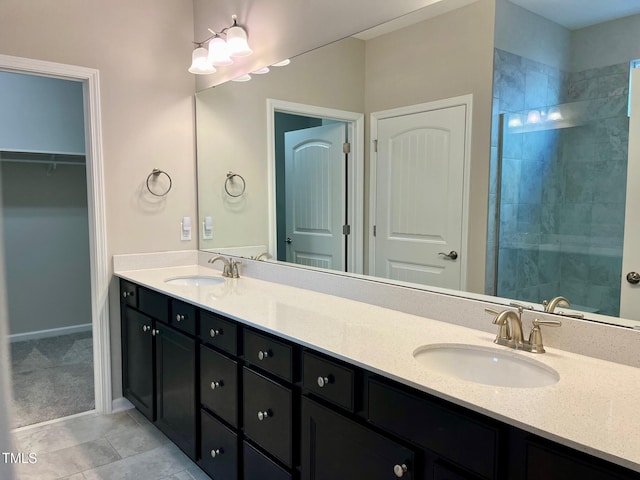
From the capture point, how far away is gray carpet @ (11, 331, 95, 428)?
298cm

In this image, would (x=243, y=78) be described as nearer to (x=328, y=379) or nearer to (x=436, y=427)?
(x=328, y=379)

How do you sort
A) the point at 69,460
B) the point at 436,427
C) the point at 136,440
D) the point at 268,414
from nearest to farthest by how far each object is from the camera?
the point at 436,427
the point at 268,414
the point at 69,460
the point at 136,440

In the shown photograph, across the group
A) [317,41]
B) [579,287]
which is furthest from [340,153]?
[579,287]

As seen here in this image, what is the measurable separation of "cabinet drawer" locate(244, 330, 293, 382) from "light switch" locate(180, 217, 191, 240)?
1.60 meters

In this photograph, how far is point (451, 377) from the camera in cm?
123

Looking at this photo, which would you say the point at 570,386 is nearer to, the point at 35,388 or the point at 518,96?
the point at 518,96

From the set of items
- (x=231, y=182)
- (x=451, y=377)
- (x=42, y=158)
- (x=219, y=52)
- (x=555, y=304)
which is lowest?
(x=451, y=377)

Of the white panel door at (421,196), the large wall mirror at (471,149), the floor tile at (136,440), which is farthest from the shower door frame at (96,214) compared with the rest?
the white panel door at (421,196)

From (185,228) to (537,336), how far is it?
2.43m

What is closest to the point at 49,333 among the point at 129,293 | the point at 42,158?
the point at 42,158

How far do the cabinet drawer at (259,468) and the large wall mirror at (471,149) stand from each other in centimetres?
88

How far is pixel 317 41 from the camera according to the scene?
2.37 m

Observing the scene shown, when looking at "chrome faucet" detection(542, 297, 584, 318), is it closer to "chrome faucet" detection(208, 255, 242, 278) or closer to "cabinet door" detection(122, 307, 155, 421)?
"chrome faucet" detection(208, 255, 242, 278)

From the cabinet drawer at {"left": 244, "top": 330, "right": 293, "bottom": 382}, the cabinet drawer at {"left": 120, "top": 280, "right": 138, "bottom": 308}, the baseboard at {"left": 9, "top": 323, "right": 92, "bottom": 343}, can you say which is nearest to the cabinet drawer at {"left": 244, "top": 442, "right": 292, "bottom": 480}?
the cabinet drawer at {"left": 244, "top": 330, "right": 293, "bottom": 382}
